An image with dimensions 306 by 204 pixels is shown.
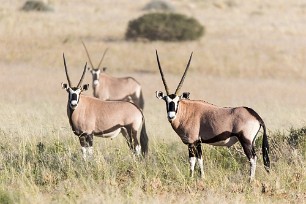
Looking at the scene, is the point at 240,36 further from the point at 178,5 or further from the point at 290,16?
the point at 178,5

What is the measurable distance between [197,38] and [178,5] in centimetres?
2066

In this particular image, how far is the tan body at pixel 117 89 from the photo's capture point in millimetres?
18559

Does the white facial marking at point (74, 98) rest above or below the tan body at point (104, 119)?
above

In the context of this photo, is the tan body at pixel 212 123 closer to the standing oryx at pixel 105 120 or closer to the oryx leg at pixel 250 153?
the oryx leg at pixel 250 153

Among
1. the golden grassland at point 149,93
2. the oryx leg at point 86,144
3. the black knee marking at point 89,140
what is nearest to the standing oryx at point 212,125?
the golden grassland at point 149,93

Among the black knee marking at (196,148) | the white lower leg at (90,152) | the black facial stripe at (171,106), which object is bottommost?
the white lower leg at (90,152)

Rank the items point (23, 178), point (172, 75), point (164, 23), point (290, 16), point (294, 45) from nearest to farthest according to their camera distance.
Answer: point (23, 178), point (172, 75), point (294, 45), point (164, 23), point (290, 16)

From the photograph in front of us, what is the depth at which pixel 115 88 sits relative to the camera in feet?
61.4

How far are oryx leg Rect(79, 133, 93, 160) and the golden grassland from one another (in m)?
0.15

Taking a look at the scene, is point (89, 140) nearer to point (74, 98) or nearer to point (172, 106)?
point (74, 98)

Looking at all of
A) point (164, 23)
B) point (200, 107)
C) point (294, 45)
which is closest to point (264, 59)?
point (294, 45)

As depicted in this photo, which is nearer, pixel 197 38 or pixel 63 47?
pixel 63 47

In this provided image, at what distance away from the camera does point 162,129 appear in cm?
1402

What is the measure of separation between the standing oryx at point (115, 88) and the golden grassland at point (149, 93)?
0.76 metres
